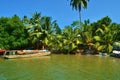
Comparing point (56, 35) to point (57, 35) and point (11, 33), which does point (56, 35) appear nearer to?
point (57, 35)

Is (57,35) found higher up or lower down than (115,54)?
higher up

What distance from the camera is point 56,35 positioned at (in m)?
46.0

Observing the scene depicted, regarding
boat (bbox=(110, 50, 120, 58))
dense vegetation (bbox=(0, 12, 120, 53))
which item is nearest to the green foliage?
dense vegetation (bbox=(0, 12, 120, 53))

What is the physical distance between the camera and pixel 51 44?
45.5 m

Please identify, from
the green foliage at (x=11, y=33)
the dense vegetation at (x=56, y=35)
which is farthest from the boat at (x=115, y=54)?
the green foliage at (x=11, y=33)

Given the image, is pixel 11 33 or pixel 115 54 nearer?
pixel 115 54

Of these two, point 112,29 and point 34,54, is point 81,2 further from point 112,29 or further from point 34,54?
point 34,54

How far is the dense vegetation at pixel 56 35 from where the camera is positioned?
42.1 metres

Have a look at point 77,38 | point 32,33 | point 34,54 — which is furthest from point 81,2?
point 34,54

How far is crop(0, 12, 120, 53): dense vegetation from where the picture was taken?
42.1 meters

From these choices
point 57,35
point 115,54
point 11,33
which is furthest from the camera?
A: point 57,35

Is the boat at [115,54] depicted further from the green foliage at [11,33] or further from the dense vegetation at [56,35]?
the green foliage at [11,33]

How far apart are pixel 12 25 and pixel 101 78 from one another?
24890 millimetres

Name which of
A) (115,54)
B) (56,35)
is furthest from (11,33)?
(115,54)
